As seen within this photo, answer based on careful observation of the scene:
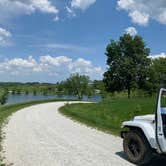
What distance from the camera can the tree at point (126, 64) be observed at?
1884 inches

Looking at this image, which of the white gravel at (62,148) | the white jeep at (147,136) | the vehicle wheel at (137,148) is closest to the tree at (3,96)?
the white gravel at (62,148)

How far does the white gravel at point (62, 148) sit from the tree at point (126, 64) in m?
34.0

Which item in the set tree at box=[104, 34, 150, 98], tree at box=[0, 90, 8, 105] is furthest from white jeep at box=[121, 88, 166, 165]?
tree at box=[0, 90, 8, 105]

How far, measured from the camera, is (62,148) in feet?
33.6

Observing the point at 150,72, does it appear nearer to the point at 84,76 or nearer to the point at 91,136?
the point at 84,76

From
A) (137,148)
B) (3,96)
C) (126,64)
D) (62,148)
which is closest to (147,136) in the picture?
(137,148)

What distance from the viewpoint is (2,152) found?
964cm

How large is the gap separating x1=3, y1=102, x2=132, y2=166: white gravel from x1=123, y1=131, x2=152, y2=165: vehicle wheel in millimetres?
238

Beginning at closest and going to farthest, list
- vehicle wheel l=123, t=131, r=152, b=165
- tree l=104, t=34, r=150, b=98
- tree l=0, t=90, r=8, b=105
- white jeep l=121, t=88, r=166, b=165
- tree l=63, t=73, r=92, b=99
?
white jeep l=121, t=88, r=166, b=165
vehicle wheel l=123, t=131, r=152, b=165
tree l=104, t=34, r=150, b=98
tree l=0, t=90, r=8, b=105
tree l=63, t=73, r=92, b=99

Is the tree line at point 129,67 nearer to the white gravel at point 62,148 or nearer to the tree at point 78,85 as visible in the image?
the tree at point 78,85

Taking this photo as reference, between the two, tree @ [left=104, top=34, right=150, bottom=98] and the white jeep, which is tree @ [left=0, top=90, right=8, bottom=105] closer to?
tree @ [left=104, top=34, right=150, bottom=98]

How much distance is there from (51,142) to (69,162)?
303 cm

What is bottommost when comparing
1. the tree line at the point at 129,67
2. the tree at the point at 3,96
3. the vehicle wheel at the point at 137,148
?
the vehicle wheel at the point at 137,148

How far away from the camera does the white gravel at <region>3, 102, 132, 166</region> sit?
853 centimetres
